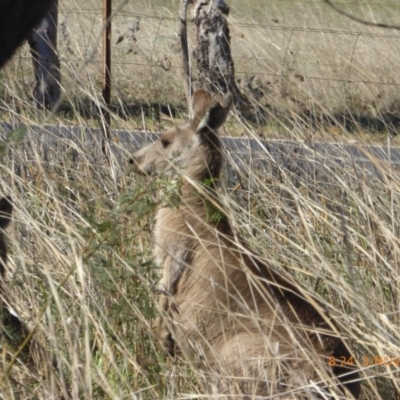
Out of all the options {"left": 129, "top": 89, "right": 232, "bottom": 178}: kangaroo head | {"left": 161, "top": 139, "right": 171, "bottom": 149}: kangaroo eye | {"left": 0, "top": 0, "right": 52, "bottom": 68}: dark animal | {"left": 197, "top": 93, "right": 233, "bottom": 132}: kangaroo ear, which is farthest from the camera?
{"left": 161, "top": 139, "right": 171, "bottom": 149}: kangaroo eye

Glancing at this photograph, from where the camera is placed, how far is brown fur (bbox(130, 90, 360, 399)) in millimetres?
2822

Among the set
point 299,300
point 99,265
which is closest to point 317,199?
point 299,300

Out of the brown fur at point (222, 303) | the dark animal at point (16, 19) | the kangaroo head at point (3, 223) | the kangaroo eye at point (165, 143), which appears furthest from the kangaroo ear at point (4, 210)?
the kangaroo eye at point (165, 143)

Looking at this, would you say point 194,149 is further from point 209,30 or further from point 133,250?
point 209,30

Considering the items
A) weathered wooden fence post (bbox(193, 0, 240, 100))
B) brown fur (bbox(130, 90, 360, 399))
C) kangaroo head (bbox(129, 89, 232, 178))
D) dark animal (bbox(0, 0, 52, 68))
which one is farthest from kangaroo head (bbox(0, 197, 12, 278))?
weathered wooden fence post (bbox(193, 0, 240, 100))

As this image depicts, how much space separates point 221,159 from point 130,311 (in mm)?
1572

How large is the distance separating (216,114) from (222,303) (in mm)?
1410

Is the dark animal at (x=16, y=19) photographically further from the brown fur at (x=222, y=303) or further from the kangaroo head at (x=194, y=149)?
the kangaroo head at (x=194, y=149)

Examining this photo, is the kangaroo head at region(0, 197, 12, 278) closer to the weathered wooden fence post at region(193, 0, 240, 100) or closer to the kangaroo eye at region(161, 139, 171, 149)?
the kangaroo eye at region(161, 139, 171, 149)

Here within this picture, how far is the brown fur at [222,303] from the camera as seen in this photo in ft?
9.26

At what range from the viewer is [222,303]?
298 centimetres

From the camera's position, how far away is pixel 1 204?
2816 mm

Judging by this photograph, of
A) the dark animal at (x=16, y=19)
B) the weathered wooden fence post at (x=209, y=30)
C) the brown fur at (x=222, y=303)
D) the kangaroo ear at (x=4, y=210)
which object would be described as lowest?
the weathered wooden fence post at (x=209, y=30)

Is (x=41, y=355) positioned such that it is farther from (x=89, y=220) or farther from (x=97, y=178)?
(x=97, y=178)
